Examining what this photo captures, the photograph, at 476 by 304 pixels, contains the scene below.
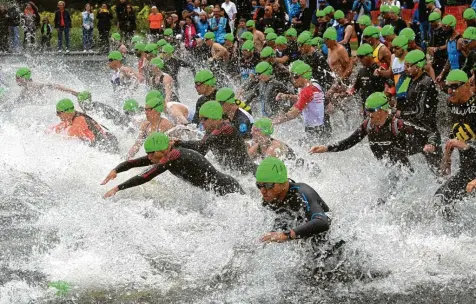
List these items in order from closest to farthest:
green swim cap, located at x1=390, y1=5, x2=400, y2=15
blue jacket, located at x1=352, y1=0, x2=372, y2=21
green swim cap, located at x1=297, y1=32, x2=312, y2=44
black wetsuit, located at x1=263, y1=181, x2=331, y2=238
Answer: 1. black wetsuit, located at x1=263, y1=181, x2=331, y2=238
2. green swim cap, located at x1=297, y1=32, x2=312, y2=44
3. green swim cap, located at x1=390, y1=5, x2=400, y2=15
4. blue jacket, located at x1=352, y1=0, x2=372, y2=21

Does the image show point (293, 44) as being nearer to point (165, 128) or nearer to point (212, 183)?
point (165, 128)

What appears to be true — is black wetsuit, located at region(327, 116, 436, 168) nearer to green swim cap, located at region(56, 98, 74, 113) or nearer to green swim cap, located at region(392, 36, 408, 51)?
green swim cap, located at region(392, 36, 408, 51)

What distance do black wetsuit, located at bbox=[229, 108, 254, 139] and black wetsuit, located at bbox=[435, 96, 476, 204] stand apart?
8.18 feet

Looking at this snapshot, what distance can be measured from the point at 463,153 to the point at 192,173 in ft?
8.71

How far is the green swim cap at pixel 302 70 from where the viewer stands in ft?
31.6

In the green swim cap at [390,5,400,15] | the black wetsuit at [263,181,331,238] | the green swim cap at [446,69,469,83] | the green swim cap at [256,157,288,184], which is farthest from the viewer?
the green swim cap at [390,5,400,15]

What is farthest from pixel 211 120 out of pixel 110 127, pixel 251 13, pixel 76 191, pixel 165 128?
pixel 251 13

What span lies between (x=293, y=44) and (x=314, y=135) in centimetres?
429

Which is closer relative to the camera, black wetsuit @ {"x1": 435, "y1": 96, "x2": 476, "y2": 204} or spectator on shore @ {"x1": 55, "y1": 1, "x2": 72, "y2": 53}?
black wetsuit @ {"x1": 435, "y1": 96, "x2": 476, "y2": 204}

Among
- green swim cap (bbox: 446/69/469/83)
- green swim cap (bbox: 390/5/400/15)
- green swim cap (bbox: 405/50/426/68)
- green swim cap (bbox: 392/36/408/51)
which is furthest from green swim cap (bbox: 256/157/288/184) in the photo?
green swim cap (bbox: 390/5/400/15)

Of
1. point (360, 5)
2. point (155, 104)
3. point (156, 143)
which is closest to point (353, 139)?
point (156, 143)

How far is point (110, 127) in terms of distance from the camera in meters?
11.9

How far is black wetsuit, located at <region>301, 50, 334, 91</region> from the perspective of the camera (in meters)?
11.4

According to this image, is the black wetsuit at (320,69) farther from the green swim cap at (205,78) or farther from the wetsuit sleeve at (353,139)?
the wetsuit sleeve at (353,139)
